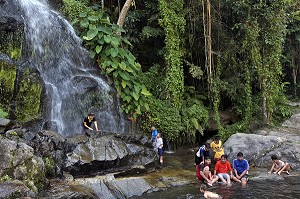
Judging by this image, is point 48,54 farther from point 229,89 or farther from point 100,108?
point 229,89

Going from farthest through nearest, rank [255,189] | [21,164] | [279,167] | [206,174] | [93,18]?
[93,18]
[279,167]
[206,174]
[255,189]
[21,164]

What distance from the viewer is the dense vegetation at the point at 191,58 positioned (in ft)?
45.0

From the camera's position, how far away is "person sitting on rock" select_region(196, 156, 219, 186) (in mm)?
9016

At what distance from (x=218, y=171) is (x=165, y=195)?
1956mm

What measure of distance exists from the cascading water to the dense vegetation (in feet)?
1.79

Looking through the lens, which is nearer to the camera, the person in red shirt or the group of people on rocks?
the group of people on rocks

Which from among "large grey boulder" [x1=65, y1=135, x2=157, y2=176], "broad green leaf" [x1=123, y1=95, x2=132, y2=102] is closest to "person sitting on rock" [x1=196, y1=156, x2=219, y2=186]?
"large grey boulder" [x1=65, y1=135, x2=157, y2=176]

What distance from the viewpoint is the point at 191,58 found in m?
16.3

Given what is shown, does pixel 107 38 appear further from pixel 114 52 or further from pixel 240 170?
pixel 240 170

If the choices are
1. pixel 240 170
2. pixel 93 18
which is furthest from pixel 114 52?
pixel 240 170

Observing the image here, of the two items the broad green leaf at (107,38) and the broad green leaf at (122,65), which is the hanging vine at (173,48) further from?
the broad green leaf at (107,38)

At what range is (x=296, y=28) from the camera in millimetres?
18016

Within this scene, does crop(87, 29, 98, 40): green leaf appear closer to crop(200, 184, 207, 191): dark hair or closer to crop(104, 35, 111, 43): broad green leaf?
crop(104, 35, 111, 43): broad green leaf

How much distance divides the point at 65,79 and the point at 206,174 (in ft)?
22.0
